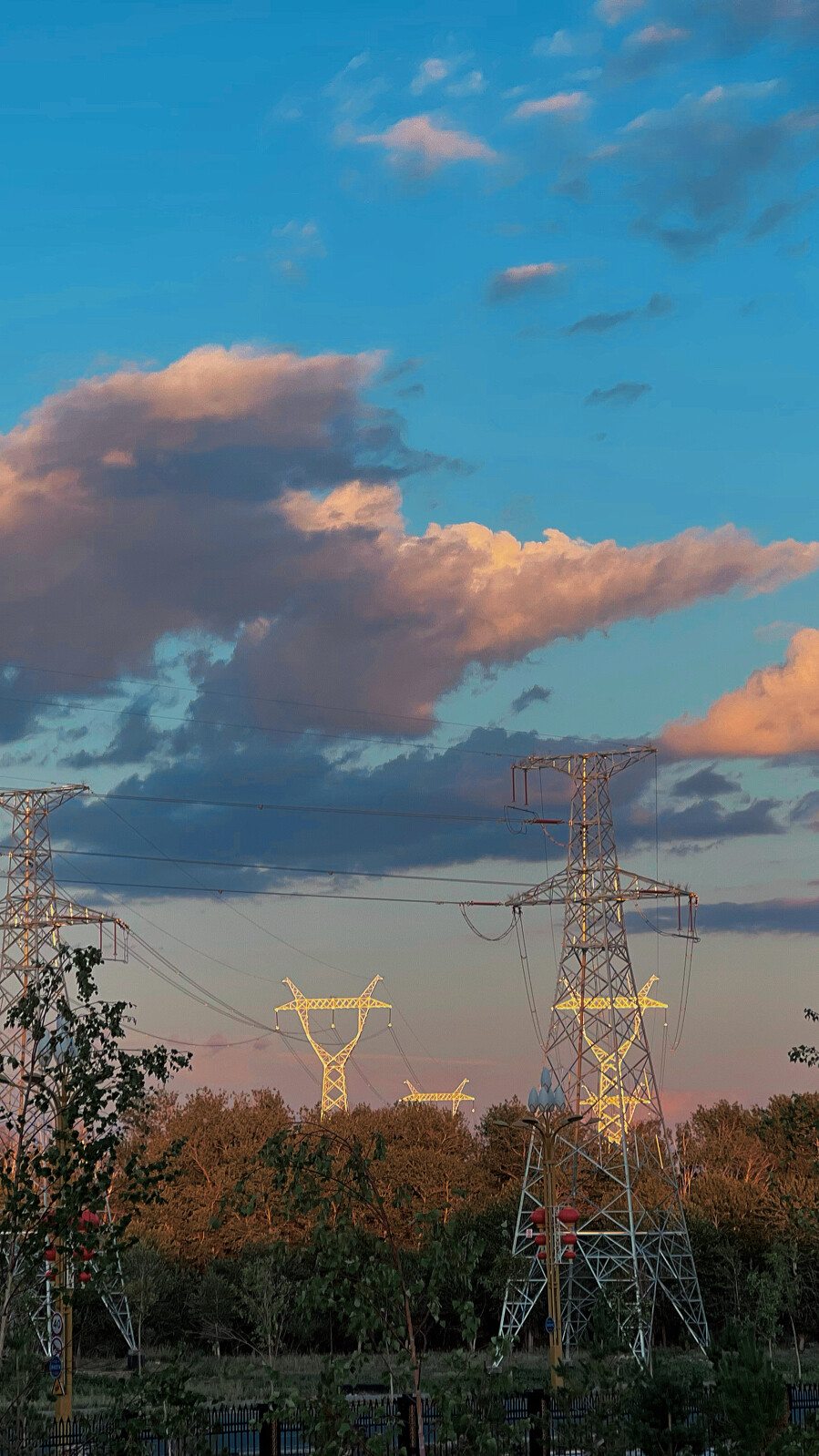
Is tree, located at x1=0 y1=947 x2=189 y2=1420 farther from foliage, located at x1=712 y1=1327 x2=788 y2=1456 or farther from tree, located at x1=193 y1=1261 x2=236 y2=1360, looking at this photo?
tree, located at x1=193 y1=1261 x2=236 y2=1360

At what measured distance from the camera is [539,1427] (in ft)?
75.1

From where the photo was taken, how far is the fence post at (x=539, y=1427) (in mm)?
21969

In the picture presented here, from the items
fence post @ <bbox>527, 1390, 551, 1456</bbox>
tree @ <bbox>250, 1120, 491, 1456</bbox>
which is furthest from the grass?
tree @ <bbox>250, 1120, 491, 1456</bbox>

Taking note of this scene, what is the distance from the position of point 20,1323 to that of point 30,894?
1095 inches

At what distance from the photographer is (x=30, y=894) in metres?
47.5

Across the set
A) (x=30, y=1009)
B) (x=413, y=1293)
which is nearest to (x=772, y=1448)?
(x=413, y=1293)

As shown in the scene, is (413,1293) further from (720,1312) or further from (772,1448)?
(720,1312)

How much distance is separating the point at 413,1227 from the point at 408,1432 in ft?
129

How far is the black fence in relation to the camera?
629 inches

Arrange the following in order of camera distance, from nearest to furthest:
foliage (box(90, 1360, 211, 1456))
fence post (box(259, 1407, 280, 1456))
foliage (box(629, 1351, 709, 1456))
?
1. foliage (box(90, 1360, 211, 1456))
2. foliage (box(629, 1351, 709, 1456))
3. fence post (box(259, 1407, 280, 1456))

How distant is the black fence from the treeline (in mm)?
31682

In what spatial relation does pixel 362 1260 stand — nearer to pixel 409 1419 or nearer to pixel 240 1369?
pixel 409 1419

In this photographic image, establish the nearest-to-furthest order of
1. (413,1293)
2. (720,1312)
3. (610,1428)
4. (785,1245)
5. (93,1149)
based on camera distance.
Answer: (413,1293) < (93,1149) < (610,1428) < (785,1245) < (720,1312)

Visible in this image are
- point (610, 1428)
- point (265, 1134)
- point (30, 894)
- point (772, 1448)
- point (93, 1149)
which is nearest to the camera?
point (93, 1149)
